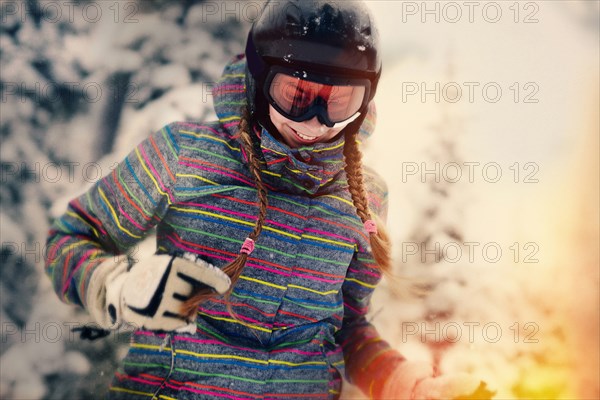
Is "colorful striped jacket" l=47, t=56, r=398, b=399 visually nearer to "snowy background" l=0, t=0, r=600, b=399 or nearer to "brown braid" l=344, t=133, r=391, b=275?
"brown braid" l=344, t=133, r=391, b=275

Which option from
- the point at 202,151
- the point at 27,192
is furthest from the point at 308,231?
the point at 27,192

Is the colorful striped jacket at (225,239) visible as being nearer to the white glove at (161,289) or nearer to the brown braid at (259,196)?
the brown braid at (259,196)

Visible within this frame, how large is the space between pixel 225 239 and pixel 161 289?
13.6 inches

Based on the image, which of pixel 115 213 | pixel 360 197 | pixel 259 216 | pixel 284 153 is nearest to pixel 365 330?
pixel 360 197

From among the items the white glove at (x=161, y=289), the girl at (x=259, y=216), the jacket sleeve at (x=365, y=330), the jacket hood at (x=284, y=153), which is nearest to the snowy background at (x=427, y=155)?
the jacket sleeve at (x=365, y=330)

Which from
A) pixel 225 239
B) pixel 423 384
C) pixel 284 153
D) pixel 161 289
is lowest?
pixel 423 384

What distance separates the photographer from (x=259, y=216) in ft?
4.74

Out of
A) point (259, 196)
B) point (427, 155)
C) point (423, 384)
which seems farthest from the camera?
point (427, 155)

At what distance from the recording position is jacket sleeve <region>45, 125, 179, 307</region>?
4.75 ft

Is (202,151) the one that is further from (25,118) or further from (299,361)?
(25,118)

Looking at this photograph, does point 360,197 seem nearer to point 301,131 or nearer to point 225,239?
point 301,131

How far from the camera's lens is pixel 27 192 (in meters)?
2.13

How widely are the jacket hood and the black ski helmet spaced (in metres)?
0.10

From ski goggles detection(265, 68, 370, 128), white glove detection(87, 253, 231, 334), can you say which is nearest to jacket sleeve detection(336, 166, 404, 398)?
ski goggles detection(265, 68, 370, 128)
